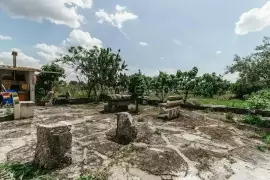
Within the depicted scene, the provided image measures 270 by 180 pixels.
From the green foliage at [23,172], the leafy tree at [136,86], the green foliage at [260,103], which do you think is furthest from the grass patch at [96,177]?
the green foliage at [260,103]

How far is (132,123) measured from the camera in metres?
6.04

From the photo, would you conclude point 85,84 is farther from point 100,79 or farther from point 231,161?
point 231,161

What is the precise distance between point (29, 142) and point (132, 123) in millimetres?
2852

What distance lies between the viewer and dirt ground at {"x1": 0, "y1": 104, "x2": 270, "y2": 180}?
4078mm

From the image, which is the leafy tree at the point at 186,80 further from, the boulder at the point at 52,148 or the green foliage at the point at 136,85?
the boulder at the point at 52,148

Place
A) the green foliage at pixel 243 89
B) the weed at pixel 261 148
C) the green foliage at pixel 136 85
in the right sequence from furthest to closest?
the green foliage at pixel 243 89 → the green foliage at pixel 136 85 → the weed at pixel 261 148

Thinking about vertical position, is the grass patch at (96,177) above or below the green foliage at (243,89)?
below

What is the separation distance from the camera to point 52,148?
13.6 feet

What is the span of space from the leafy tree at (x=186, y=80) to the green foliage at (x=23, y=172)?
1155cm

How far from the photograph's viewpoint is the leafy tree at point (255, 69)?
17.9m

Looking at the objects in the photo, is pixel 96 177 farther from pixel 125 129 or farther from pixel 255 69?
pixel 255 69

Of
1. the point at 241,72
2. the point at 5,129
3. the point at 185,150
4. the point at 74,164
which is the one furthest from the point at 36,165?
the point at 241,72

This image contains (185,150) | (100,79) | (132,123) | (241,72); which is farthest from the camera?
(241,72)

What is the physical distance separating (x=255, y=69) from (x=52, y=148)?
20360 millimetres
